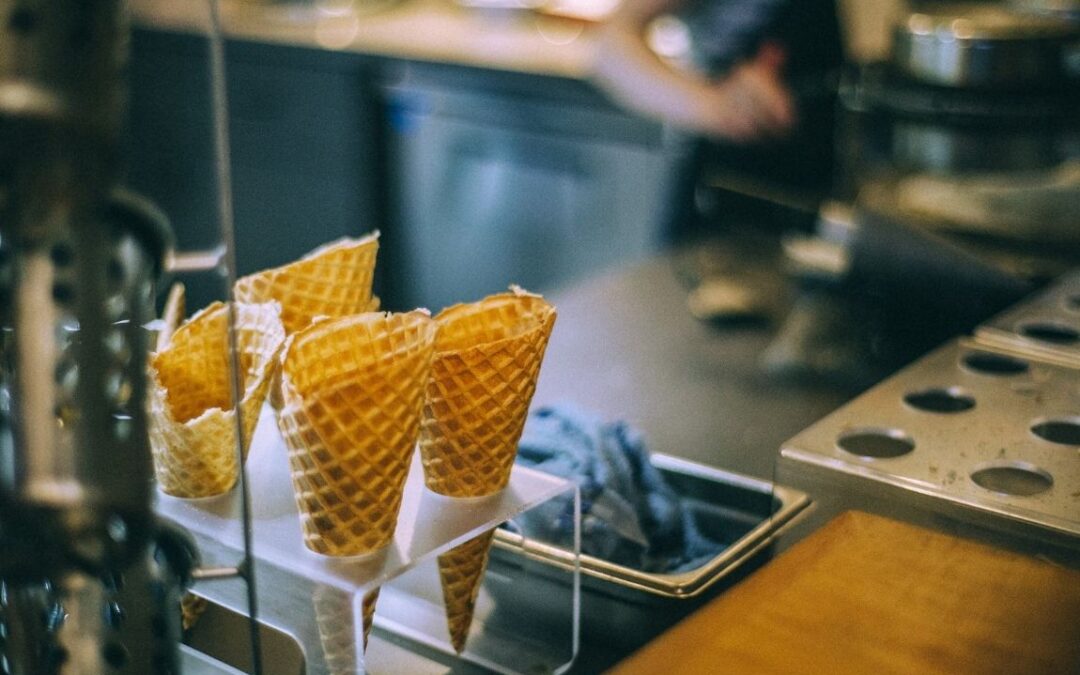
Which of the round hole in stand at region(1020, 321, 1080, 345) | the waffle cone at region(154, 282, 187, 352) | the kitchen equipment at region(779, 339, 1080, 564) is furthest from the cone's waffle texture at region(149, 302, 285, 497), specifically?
the round hole in stand at region(1020, 321, 1080, 345)

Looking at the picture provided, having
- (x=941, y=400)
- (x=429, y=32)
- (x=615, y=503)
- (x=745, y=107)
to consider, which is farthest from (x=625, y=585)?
(x=429, y=32)

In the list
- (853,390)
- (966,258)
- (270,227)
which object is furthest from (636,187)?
(853,390)

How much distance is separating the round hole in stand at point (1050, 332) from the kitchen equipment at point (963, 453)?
11 cm

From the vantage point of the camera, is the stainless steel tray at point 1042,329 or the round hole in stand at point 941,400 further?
the stainless steel tray at point 1042,329

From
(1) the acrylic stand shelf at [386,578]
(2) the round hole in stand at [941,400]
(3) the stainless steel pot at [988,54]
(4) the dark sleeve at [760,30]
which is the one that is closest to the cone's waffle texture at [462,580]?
(1) the acrylic stand shelf at [386,578]

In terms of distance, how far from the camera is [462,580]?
2.61 ft

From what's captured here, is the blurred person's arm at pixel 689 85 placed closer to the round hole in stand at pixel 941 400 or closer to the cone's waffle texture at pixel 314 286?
the round hole in stand at pixel 941 400

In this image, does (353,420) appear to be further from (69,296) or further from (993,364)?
(993,364)

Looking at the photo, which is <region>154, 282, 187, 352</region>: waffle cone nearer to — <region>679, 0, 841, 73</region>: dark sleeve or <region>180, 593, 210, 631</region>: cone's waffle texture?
<region>180, 593, 210, 631</region>: cone's waffle texture

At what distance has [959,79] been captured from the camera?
4.87 feet

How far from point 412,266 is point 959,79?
2.13 metres

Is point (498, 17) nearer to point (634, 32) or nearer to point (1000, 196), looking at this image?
point (634, 32)

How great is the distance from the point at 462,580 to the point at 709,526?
0.33 meters

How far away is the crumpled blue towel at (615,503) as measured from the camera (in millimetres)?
945
